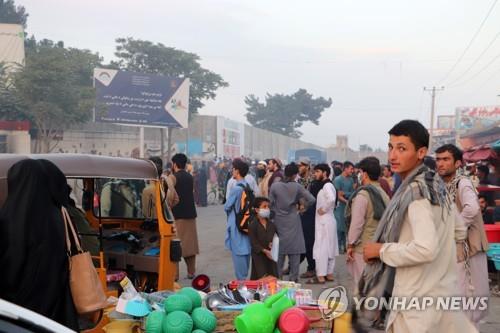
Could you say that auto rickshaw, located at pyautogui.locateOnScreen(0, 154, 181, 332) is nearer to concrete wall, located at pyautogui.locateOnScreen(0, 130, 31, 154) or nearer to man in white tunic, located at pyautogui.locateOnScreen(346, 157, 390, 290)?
man in white tunic, located at pyautogui.locateOnScreen(346, 157, 390, 290)

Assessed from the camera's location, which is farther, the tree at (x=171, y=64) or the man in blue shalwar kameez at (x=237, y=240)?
the tree at (x=171, y=64)

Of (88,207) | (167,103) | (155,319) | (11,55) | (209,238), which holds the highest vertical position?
(11,55)

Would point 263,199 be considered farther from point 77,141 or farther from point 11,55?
point 11,55

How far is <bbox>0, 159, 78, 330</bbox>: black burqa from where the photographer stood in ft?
11.7

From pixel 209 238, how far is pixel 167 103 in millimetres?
16263

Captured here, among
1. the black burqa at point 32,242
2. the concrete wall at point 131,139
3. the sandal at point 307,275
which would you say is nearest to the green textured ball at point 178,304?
the black burqa at point 32,242

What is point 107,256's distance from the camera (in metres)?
7.00

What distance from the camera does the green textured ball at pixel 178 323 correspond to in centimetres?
468

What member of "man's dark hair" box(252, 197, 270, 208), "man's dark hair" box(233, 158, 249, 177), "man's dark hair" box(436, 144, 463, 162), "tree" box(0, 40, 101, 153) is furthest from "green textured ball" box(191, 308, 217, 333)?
"tree" box(0, 40, 101, 153)

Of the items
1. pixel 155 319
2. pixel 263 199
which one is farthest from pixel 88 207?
pixel 155 319

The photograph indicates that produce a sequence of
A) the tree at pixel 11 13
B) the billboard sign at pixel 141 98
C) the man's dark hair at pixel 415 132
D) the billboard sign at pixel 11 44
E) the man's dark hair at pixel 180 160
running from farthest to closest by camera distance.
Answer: the tree at pixel 11 13 → the billboard sign at pixel 11 44 → the billboard sign at pixel 141 98 → the man's dark hair at pixel 180 160 → the man's dark hair at pixel 415 132

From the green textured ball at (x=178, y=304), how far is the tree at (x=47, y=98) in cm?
2890

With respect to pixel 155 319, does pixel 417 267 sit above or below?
above

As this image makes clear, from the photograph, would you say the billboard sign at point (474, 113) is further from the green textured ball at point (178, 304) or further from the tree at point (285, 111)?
the green textured ball at point (178, 304)
